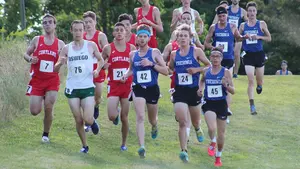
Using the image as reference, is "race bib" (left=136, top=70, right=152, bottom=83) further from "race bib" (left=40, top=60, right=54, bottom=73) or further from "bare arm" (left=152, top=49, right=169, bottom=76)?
"race bib" (left=40, top=60, right=54, bottom=73)

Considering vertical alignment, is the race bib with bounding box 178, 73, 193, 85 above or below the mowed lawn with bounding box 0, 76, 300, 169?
above

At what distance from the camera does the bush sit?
16.8 m

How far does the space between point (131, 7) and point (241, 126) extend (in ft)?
85.7

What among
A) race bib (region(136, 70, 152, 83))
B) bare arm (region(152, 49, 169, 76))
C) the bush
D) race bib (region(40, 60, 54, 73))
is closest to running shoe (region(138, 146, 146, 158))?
race bib (region(136, 70, 152, 83))

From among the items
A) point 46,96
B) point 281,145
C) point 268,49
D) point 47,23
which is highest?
point 47,23

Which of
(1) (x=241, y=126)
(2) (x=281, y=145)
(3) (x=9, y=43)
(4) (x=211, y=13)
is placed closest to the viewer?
(2) (x=281, y=145)

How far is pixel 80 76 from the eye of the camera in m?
13.2

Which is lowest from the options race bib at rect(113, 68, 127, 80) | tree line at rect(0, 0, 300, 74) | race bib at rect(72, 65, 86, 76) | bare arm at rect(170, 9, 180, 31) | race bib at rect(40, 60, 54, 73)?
tree line at rect(0, 0, 300, 74)

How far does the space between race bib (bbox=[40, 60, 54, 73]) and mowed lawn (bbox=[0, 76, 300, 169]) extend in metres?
1.32

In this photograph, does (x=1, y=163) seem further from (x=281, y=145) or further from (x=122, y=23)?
(x=281, y=145)

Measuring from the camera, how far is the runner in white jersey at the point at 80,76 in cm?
1316

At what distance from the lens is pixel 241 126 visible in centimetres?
1769

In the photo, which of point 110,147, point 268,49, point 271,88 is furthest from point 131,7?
point 110,147

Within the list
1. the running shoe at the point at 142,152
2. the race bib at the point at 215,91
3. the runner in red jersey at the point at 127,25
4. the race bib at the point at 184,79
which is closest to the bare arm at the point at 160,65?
the race bib at the point at 184,79
